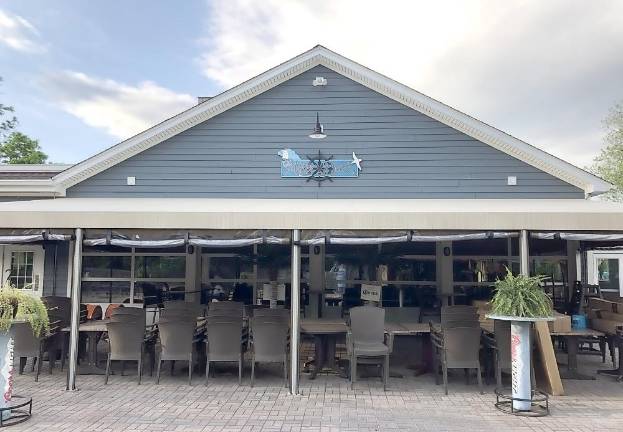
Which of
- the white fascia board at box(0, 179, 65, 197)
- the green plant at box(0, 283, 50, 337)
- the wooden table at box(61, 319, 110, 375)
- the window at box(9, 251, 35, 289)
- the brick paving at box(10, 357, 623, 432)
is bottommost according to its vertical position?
the brick paving at box(10, 357, 623, 432)

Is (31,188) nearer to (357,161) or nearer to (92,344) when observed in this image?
(92,344)

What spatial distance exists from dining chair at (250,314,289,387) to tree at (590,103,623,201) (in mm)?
21833

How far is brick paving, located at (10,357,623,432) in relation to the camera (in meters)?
5.12

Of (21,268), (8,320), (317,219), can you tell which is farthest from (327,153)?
(21,268)

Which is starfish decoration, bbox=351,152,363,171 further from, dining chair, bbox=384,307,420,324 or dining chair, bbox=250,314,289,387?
dining chair, bbox=250,314,289,387

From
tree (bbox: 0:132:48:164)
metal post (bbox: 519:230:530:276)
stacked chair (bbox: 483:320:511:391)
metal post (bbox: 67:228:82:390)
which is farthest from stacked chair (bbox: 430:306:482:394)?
tree (bbox: 0:132:48:164)

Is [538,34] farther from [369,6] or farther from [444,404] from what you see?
[444,404]

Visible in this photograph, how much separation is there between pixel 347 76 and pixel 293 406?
6457 millimetres

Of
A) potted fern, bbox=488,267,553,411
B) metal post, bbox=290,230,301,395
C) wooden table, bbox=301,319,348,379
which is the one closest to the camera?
potted fern, bbox=488,267,553,411

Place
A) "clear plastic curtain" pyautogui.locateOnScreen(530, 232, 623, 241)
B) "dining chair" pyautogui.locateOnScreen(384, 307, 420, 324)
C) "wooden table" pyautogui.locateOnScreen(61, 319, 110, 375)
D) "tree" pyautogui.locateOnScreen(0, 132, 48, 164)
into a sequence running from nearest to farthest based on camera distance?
1. "clear plastic curtain" pyautogui.locateOnScreen(530, 232, 623, 241)
2. "wooden table" pyautogui.locateOnScreen(61, 319, 110, 375)
3. "dining chair" pyautogui.locateOnScreen(384, 307, 420, 324)
4. "tree" pyautogui.locateOnScreen(0, 132, 48, 164)

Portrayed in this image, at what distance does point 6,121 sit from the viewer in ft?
89.4

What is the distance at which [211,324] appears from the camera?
674cm

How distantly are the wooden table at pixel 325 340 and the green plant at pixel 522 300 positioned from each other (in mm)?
2360

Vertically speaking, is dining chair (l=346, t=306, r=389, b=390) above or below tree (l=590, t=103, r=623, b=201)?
below
